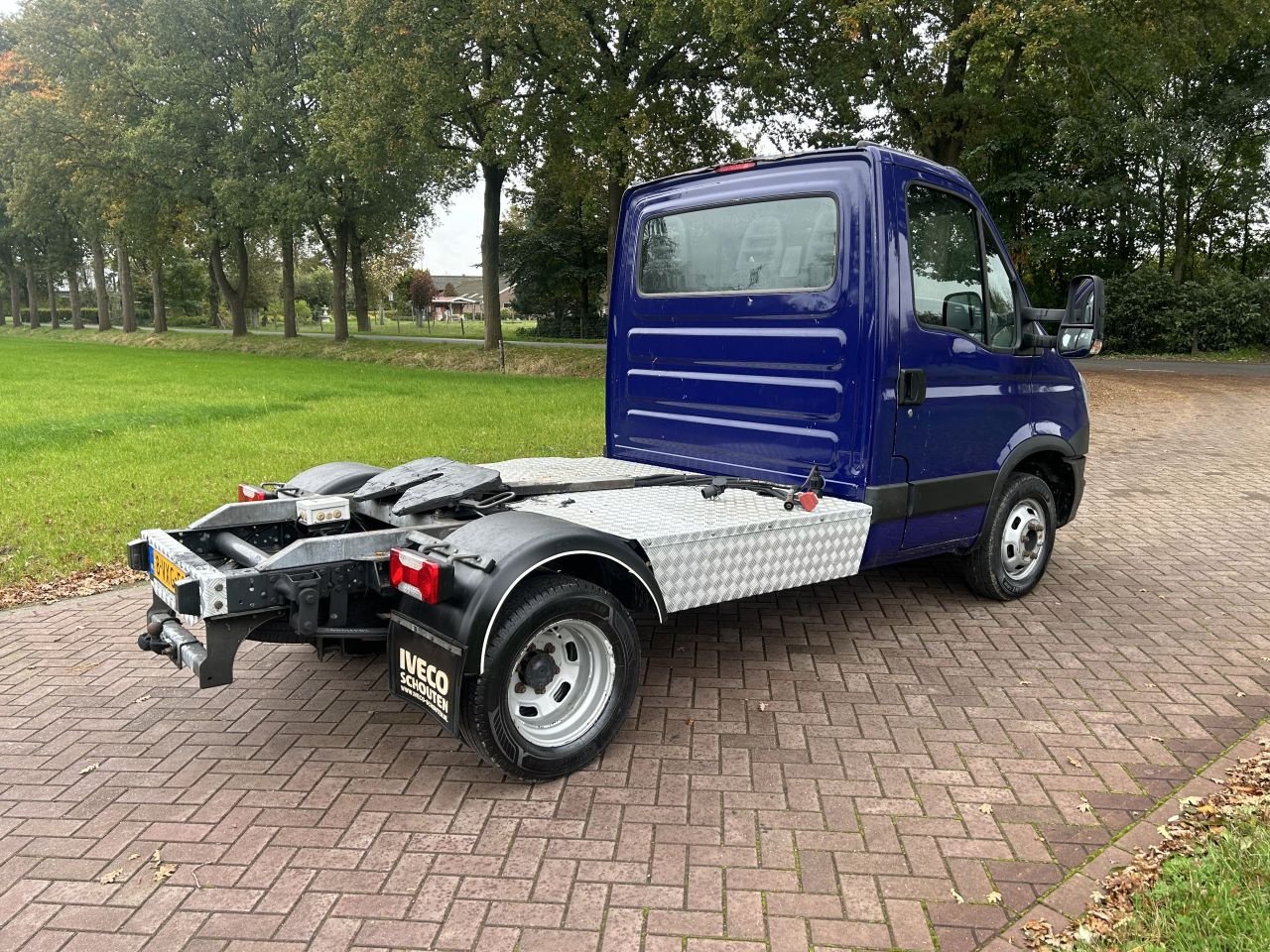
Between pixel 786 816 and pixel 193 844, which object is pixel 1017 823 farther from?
pixel 193 844

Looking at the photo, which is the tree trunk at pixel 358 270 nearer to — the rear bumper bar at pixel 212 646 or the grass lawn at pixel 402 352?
the grass lawn at pixel 402 352

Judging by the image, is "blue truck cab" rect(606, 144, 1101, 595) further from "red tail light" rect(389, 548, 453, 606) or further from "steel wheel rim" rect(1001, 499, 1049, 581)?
"red tail light" rect(389, 548, 453, 606)

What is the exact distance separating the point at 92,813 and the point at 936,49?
59.7 ft

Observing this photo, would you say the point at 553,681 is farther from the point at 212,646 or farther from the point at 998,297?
the point at 998,297

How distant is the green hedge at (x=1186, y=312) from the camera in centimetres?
2489

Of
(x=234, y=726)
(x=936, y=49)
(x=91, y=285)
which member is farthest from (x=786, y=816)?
(x=91, y=285)

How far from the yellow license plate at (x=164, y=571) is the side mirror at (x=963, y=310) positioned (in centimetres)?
381

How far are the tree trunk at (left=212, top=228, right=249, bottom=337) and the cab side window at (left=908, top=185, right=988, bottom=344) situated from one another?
3413cm

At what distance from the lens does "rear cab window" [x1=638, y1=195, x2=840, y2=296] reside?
172 inches

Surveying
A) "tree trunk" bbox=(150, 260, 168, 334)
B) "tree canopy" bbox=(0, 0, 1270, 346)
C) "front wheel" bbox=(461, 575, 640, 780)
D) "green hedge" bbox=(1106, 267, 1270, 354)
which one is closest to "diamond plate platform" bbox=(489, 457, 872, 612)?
"front wheel" bbox=(461, 575, 640, 780)

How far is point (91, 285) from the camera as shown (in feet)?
238

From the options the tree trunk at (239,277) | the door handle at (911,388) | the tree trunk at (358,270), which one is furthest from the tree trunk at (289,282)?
the door handle at (911,388)

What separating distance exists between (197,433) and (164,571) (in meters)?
9.18

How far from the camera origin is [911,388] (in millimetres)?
4332
